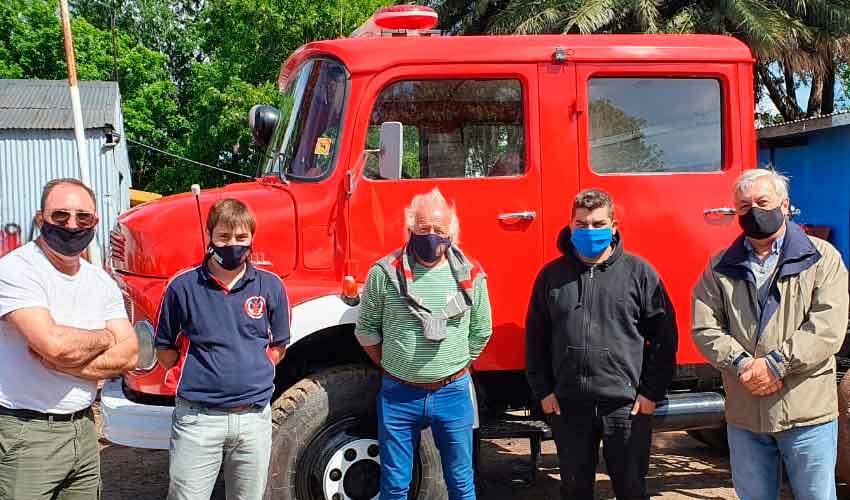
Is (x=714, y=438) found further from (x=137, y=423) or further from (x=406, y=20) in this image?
(x=137, y=423)

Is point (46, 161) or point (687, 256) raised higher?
point (46, 161)

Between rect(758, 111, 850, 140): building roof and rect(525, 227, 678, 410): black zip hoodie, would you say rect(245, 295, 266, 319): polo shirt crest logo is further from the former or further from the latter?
rect(758, 111, 850, 140): building roof

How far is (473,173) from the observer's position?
13.8ft

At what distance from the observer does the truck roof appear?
164 inches

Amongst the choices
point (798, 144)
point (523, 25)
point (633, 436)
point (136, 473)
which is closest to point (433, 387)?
point (633, 436)

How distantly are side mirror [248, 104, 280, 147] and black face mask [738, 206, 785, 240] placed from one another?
279cm

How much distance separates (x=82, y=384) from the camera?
290 cm

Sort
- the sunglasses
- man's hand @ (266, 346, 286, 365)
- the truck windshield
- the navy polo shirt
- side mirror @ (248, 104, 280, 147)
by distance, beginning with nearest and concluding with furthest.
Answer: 1. the sunglasses
2. the navy polo shirt
3. man's hand @ (266, 346, 286, 365)
4. the truck windshield
5. side mirror @ (248, 104, 280, 147)

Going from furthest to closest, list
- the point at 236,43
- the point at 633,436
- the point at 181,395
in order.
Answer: the point at 236,43
the point at 633,436
the point at 181,395

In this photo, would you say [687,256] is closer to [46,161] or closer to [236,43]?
[46,161]

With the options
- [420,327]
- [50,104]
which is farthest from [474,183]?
[50,104]

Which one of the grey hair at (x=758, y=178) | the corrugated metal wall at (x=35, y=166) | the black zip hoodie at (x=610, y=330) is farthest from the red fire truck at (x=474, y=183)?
the corrugated metal wall at (x=35, y=166)

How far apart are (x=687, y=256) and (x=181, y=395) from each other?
265 cm

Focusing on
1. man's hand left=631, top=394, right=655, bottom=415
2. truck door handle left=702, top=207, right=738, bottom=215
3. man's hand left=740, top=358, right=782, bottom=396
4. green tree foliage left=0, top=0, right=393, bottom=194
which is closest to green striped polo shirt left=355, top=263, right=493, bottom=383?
man's hand left=631, top=394, right=655, bottom=415
